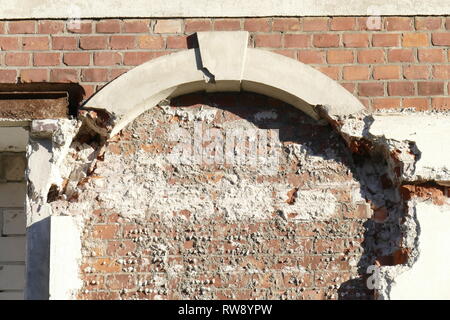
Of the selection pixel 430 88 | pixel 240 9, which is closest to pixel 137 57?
pixel 240 9

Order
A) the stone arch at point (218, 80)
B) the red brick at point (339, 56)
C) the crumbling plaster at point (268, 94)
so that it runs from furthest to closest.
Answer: the red brick at point (339, 56) < the stone arch at point (218, 80) < the crumbling plaster at point (268, 94)


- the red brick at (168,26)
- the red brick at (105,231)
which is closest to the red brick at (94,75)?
the red brick at (168,26)

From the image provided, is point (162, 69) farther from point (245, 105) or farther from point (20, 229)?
point (20, 229)

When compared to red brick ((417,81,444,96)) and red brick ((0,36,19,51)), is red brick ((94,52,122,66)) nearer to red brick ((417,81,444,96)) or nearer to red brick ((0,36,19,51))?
red brick ((0,36,19,51))

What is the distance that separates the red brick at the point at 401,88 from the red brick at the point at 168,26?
3.60ft

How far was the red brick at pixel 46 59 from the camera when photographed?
490cm

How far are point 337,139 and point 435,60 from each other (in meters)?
0.64

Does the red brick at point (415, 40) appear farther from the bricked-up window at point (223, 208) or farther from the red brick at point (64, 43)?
the red brick at point (64, 43)

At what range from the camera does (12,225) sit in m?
5.61

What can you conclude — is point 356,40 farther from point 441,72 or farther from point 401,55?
point 441,72

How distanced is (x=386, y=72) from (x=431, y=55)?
0.81 ft

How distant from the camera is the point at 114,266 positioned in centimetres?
471
